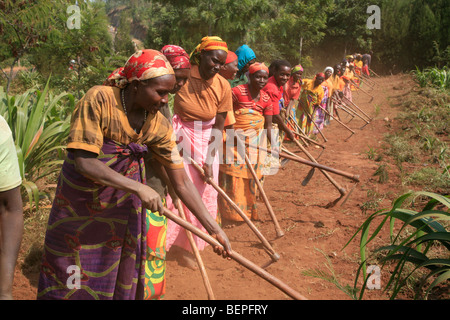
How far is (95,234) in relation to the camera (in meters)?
2.09

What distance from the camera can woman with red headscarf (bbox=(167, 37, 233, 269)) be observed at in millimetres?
3373

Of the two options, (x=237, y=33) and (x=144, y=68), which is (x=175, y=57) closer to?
(x=144, y=68)

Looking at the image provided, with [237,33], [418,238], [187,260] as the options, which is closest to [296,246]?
[187,260]

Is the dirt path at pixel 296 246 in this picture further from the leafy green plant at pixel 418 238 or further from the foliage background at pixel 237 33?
the foliage background at pixel 237 33

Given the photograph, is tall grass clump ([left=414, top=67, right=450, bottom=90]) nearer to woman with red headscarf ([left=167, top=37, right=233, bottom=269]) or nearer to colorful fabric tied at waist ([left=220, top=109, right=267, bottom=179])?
colorful fabric tied at waist ([left=220, top=109, right=267, bottom=179])

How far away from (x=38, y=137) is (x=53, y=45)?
17.1ft

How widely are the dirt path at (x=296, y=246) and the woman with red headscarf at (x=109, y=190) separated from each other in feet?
3.17

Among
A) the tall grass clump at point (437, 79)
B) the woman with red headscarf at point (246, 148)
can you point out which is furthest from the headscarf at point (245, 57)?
the tall grass clump at point (437, 79)

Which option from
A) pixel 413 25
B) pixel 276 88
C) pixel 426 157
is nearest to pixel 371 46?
pixel 413 25

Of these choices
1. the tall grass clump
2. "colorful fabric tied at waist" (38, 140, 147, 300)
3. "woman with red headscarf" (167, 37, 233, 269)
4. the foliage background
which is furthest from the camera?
the tall grass clump

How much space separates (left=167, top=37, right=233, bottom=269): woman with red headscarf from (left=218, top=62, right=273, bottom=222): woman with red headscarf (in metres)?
0.71

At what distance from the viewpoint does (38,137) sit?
153 inches

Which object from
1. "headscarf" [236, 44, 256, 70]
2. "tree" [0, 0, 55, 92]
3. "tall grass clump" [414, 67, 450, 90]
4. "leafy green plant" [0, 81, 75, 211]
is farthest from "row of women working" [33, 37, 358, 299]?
"tall grass clump" [414, 67, 450, 90]

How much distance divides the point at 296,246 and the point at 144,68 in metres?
2.68
